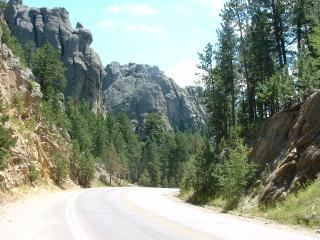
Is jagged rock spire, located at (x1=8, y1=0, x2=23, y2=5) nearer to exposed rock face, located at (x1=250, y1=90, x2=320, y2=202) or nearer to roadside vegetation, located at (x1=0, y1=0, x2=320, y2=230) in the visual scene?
roadside vegetation, located at (x1=0, y1=0, x2=320, y2=230)

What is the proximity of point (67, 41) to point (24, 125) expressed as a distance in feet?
258

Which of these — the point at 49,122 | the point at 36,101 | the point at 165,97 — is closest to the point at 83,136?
the point at 49,122

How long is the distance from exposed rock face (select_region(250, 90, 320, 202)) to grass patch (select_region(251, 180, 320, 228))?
1.39m

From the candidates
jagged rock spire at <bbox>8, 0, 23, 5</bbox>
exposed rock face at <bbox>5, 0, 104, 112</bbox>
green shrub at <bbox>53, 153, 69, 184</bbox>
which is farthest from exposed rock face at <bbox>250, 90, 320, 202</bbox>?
jagged rock spire at <bbox>8, 0, 23, 5</bbox>

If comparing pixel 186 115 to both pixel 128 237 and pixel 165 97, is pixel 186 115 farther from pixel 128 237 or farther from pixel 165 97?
pixel 128 237

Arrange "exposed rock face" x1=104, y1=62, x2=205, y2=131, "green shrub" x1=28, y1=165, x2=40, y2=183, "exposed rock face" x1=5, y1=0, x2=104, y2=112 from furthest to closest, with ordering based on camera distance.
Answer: "exposed rock face" x1=104, y1=62, x2=205, y2=131 → "exposed rock face" x1=5, y1=0, x2=104, y2=112 → "green shrub" x1=28, y1=165, x2=40, y2=183

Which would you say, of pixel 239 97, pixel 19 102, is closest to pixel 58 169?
pixel 19 102

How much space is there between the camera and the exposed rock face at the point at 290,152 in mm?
23422

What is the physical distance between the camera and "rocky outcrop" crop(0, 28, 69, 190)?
40.2 metres

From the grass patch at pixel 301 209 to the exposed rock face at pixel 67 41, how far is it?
100196mm

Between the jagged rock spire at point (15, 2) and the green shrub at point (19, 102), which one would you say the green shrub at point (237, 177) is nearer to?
the green shrub at point (19, 102)

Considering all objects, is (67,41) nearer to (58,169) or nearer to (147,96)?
(147,96)

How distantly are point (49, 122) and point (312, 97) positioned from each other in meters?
39.8

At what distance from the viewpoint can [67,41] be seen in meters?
122
